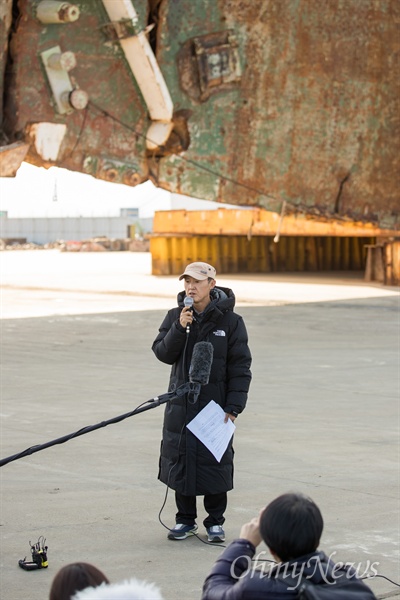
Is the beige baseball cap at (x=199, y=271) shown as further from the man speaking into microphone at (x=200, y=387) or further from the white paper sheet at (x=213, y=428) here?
the white paper sheet at (x=213, y=428)

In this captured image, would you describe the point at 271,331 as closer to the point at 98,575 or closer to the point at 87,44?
the point at 87,44

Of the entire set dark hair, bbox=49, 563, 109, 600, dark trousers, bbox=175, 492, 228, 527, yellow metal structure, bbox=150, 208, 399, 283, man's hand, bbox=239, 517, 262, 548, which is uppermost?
dark hair, bbox=49, 563, 109, 600

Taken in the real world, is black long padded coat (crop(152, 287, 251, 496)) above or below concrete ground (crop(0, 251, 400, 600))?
above

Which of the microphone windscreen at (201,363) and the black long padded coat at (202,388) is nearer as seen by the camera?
the microphone windscreen at (201,363)

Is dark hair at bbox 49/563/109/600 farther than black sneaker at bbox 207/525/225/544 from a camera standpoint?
No

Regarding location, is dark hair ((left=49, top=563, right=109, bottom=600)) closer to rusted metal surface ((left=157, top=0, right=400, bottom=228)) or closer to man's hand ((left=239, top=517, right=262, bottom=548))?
man's hand ((left=239, top=517, right=262, bottom=548))

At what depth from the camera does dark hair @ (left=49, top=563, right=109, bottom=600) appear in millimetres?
2873

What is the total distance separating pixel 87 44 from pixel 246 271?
1823 centimetres

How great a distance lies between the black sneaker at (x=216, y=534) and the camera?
5.92 meters

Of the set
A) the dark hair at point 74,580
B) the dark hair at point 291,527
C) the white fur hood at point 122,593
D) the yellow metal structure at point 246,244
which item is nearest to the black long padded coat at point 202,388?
the dark hair at point 291,527

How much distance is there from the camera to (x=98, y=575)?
292 centimetres

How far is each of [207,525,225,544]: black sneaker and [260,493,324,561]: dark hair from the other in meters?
2.92

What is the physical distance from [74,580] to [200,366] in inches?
118

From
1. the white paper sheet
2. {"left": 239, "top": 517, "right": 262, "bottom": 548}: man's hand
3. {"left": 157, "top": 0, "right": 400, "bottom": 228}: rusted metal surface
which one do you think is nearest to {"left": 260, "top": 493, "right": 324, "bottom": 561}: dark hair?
{"left": 239, "top": 517, "right": 262, "bottom": 548}: man's hand
